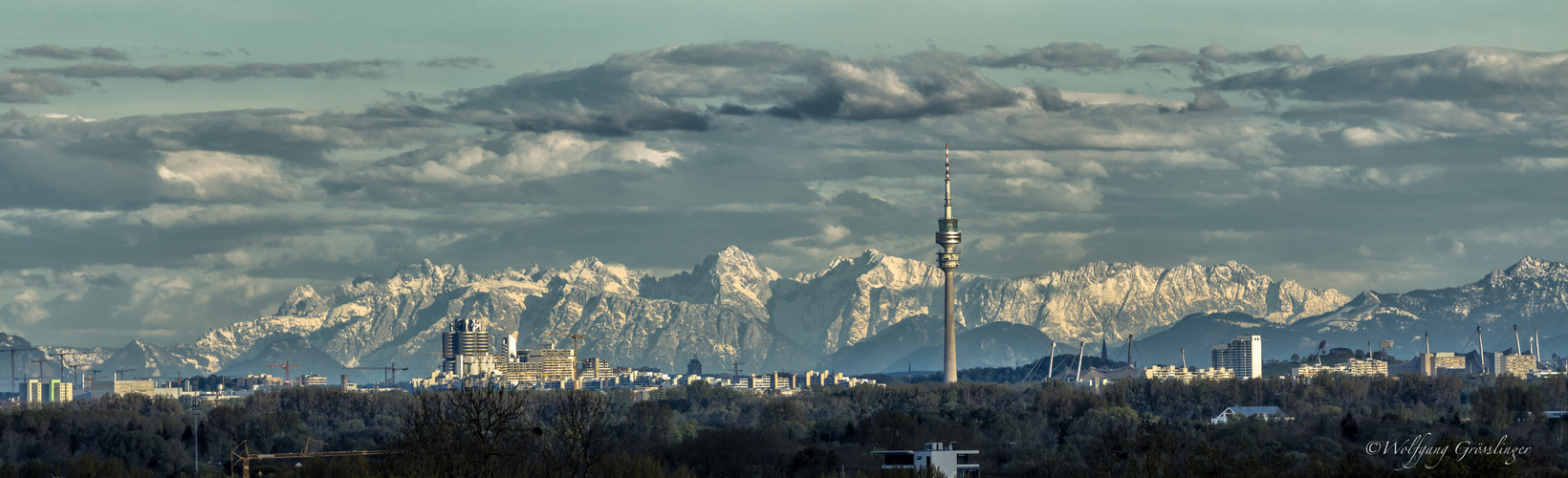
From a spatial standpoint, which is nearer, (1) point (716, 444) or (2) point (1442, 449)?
(2) point (1442, 449)

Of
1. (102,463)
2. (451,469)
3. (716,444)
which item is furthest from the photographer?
(716,444)

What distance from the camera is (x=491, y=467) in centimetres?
8500

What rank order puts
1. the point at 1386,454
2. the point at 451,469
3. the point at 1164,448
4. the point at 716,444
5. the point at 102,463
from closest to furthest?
1. the point at 451,469
2. the point at 1164,448
3. the point at 102,463
4. the point at 1386,454
5. the point at 716,444

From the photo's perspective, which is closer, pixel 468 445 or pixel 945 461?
pixel 468 445

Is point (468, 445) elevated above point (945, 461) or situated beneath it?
elevated above

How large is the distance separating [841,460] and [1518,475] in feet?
283

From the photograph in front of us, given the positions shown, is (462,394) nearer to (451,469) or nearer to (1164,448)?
(451,469)

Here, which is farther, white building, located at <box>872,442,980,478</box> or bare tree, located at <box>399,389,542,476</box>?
white building, located at <box>872,442,980,478</box>

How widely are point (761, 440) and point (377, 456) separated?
41824 millimetres

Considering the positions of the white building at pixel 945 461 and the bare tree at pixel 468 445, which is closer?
the bare tree at pixel 468 445

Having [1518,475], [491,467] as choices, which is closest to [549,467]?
[491,467]

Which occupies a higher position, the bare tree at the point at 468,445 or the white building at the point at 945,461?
the bare tree at the point at 468,445

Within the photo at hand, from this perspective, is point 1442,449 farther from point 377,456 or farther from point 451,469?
point 377,456

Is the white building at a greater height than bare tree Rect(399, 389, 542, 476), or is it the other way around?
bare tree Rect(399, 389, 542, 476)
